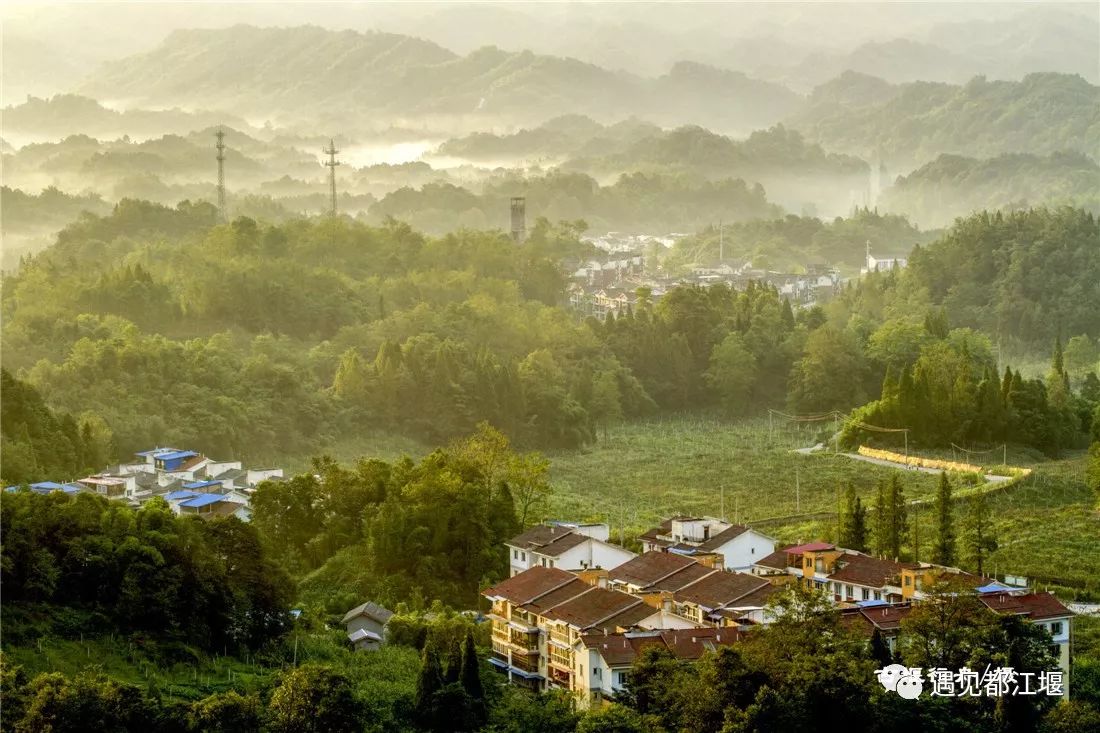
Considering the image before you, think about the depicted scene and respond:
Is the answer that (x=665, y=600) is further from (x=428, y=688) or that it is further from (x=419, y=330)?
(x=419, y=330)

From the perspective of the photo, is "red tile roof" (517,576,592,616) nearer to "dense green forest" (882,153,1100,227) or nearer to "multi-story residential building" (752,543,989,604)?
"multi-story residential building" (752,543,989,604)

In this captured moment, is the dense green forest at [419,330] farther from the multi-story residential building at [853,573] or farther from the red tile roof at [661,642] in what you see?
the red tile roof at [661,642]

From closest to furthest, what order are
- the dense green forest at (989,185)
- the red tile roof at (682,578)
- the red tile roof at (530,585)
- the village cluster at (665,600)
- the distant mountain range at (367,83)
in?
the village cluster at (665,600), the red tile roof at (530,585), the red tile roof at (682,578), the dense green forest at (989,185), the distant mountain range at (367,83)

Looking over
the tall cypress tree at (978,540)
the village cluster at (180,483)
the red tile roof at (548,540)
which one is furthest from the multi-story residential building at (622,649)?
the village cluster at (180,483)

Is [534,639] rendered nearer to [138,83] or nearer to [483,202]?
[483,202]

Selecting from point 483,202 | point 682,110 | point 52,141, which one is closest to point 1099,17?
point 682,110

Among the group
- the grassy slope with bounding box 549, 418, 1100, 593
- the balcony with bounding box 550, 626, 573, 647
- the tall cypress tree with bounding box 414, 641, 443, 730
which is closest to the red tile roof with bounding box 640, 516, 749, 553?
the grassy slope with bounding box 549, 418, 1100, 593
